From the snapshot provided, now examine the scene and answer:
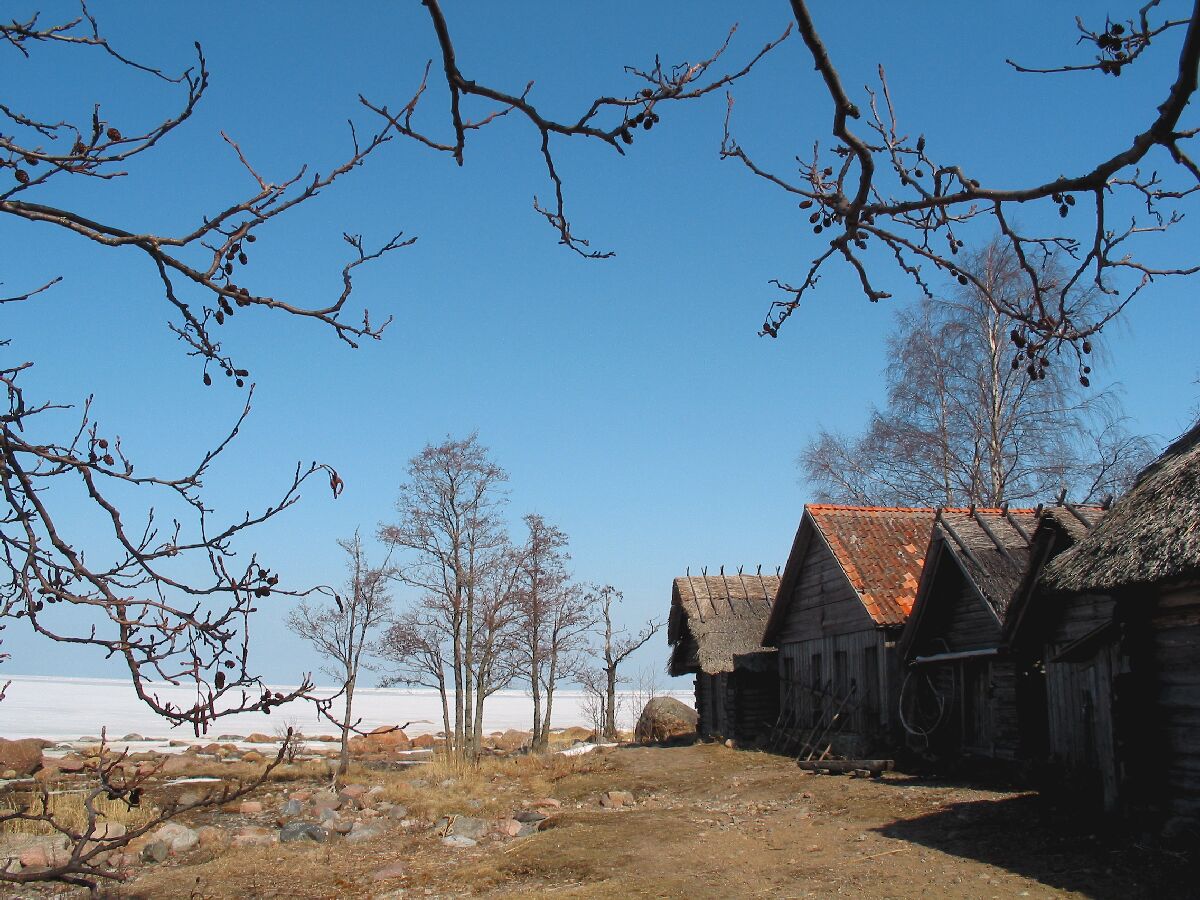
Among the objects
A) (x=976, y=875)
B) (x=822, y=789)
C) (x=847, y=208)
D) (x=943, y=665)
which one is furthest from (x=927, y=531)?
(x=847, y=208)

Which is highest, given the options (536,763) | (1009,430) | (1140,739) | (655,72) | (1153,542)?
(1009,430)

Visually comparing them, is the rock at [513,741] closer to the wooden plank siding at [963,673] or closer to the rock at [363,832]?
the rock at [363,832]

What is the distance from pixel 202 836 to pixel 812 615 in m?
13.7

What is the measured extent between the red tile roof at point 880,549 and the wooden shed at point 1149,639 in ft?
27.9

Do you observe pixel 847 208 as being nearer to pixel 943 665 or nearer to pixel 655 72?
pixel 655 72

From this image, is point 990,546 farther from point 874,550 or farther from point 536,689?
point 536,689

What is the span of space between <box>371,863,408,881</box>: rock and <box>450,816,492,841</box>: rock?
2.29 meters

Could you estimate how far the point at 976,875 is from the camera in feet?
31.7

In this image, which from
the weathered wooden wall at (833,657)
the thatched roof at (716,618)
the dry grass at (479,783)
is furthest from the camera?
the thatched roof at (716,618)

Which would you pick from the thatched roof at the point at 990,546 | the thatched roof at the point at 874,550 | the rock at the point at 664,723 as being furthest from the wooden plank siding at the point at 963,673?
the rock at the point at 664,723

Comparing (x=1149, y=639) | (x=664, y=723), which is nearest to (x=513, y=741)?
(x=664, y=723)

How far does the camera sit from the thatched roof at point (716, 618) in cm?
2725

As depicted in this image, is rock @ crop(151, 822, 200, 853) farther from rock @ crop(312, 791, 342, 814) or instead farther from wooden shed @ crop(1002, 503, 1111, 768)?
wooden shed @ crop(1002, 503, 1111, 768)

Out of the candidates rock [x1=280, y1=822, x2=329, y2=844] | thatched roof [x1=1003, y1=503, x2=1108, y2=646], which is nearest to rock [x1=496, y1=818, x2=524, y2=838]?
rock [x1=280, y1=822, x2=329, y2=844]
